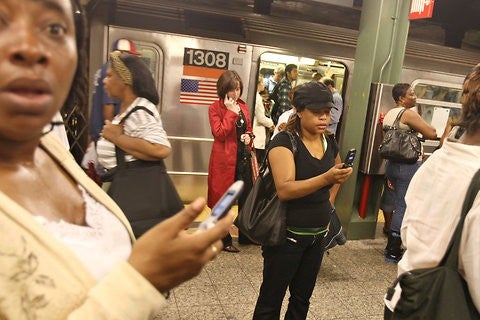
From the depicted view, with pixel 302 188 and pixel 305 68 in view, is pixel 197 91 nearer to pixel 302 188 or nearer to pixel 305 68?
pixel 302 188

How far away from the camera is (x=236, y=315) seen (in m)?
2.95

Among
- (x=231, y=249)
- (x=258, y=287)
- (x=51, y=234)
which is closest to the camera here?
(x=51, y=234)

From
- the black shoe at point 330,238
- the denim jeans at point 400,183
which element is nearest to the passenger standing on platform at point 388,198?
the denim jeans at point 400,183

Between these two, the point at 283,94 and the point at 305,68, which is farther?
the point at 305,68

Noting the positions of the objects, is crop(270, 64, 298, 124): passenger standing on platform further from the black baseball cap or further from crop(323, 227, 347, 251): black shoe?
the black baseball cap

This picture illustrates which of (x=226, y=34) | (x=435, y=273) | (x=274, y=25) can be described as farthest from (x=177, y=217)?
(x=274, y=25)

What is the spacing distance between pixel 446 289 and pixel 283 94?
4.68m

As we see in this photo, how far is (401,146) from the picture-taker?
13.1 feet

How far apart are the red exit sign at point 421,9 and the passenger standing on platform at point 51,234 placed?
389 cm

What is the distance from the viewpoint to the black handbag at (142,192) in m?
2.14

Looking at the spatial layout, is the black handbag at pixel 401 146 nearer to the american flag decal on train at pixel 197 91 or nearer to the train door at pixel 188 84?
the train door at pixel 188 84

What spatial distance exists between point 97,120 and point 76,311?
6.64ft

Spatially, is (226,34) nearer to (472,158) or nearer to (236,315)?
(236,315)

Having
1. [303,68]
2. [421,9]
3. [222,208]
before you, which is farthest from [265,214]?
[303,68]
